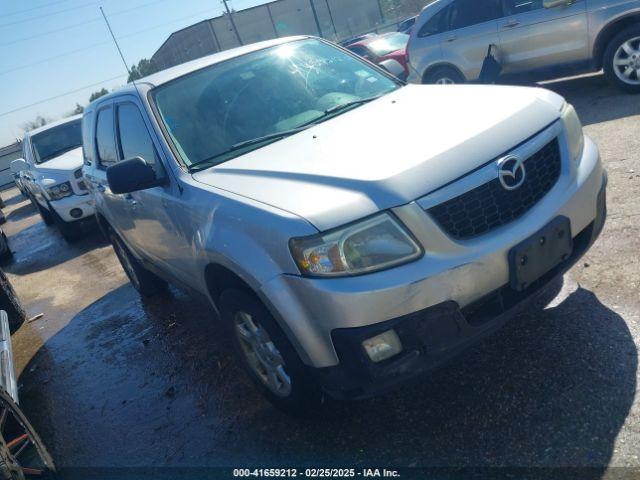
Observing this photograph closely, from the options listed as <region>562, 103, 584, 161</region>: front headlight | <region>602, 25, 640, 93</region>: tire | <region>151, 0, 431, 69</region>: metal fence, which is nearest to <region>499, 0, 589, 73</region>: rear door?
<region>602, 25, 640, 93</region>: tire

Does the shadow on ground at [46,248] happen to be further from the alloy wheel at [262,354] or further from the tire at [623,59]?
the tire at [623,59]

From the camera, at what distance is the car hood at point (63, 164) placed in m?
9.03

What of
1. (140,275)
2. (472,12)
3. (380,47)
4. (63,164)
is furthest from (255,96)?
(380,47)

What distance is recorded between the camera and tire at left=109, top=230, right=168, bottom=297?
539cm

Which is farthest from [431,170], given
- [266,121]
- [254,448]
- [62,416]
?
[62,416]

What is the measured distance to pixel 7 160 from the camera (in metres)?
45.6

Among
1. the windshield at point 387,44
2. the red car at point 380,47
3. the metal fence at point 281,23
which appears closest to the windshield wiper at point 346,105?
the red car at point 380,47

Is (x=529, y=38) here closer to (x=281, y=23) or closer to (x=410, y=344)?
(x=410, y=344)

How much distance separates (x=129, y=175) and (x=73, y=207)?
20.9 feet

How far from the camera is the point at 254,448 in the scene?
2912mm

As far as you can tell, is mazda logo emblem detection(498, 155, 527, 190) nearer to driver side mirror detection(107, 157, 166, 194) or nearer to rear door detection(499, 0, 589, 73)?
driver side mirror detection(107, 157, 166, 194)

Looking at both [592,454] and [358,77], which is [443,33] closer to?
[358,77]

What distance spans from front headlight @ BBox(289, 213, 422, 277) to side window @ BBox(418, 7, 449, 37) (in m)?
6.99

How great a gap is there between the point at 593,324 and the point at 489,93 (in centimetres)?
137
